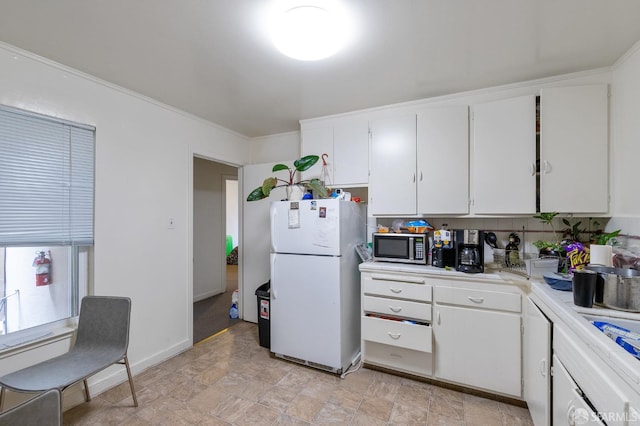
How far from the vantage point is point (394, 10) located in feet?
4.62

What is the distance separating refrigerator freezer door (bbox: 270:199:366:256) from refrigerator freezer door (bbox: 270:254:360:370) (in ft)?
0.28

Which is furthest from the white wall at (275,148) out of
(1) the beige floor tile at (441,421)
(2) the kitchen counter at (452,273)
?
(1) the beige floor tile at (441,421)

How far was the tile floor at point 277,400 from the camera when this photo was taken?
72.2 inches

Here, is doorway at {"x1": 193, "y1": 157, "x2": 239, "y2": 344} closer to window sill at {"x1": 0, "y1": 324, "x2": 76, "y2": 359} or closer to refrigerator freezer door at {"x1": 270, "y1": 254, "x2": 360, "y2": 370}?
refrigerator freezer door at {"x1": 270, "y1": 254, "x2": 360, "y2": 370}

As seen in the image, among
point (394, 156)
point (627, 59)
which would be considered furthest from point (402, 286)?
point (627, 59)

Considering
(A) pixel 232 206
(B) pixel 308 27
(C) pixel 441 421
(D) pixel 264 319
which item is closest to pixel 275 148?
(D) pixel 264 319

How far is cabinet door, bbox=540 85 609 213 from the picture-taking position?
6.43ft

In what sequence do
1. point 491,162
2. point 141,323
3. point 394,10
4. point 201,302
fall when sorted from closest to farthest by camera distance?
point 394,10 → point 491,162 → point 141,323 → point 201,302

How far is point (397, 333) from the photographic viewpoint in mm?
2225

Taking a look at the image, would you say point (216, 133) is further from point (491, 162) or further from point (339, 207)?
point (491, 162)

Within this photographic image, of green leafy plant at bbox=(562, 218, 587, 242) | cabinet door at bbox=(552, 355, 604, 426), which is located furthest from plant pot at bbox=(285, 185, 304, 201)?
green leafy plant at bbox=(562, 218, 587, 242)

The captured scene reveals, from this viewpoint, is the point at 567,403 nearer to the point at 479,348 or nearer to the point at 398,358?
the point at 479,348

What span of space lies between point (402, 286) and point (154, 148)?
2.46 meters

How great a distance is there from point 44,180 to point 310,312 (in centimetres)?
213
